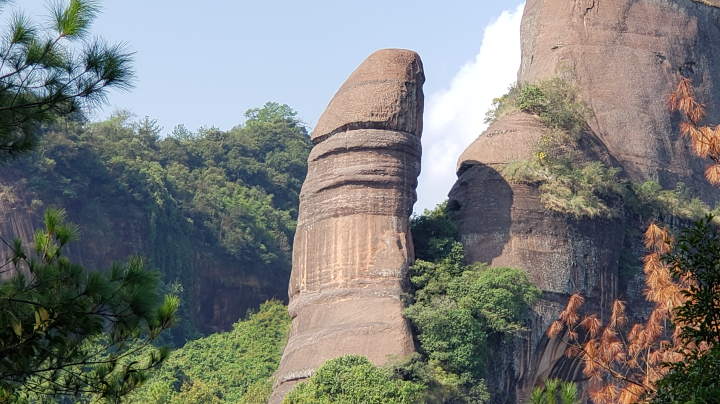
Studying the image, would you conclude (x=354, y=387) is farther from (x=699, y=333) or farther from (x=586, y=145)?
(x=699, y=333)

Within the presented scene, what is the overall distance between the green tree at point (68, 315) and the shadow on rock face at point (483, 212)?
1966 centimetres

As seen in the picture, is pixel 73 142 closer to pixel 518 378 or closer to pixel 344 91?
pixel 344 91

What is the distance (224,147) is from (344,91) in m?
28.3

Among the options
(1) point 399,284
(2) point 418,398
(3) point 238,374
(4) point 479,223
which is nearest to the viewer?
(2) point 418,398

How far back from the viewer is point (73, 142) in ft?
159

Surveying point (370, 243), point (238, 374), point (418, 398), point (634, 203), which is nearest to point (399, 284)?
point (370, 243)

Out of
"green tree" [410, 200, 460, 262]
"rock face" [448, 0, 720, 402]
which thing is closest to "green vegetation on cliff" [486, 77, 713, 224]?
"rock face" [448, 0, 720, 402]

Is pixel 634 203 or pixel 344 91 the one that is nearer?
pixel 344 91

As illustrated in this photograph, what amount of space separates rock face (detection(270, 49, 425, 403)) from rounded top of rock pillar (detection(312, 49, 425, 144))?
23 millimetres

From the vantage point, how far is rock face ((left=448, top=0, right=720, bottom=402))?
32500 millimetres

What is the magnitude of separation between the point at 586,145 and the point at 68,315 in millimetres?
24354

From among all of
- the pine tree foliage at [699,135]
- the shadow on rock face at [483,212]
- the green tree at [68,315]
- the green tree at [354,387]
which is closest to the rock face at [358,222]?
the green tree at [354,387]

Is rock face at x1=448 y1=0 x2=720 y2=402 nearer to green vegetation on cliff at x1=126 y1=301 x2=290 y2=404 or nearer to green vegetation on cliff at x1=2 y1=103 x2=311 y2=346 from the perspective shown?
green vegetation on cliff at x1=126 y1=301 x2=290 y2=404

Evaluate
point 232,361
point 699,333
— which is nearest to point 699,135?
point 699,333
